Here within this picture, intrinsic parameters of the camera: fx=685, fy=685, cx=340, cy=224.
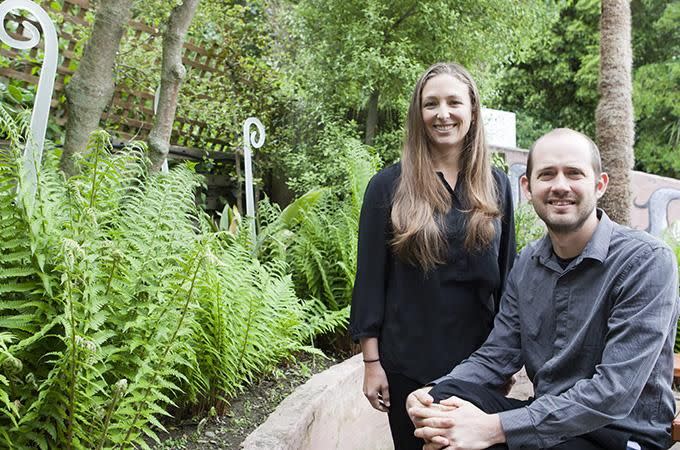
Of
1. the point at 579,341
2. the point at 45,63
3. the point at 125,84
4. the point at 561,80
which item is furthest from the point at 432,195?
the point at 561,80

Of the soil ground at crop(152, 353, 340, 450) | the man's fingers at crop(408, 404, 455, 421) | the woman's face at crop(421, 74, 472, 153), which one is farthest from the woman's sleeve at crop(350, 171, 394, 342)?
the soil ground at crop(152, 353, 340, 450)

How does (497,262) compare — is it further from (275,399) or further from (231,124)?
(231,124)

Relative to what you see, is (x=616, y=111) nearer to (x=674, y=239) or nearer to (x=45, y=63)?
(x=674, y=239)

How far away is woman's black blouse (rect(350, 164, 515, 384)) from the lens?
8.50 feet

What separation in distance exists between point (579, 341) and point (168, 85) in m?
3.66

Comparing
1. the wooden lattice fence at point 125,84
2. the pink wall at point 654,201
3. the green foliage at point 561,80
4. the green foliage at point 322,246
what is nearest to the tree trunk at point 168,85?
the green foliage at point 322,246

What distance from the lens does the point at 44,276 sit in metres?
2.59

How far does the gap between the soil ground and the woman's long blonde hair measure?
137 centimetres

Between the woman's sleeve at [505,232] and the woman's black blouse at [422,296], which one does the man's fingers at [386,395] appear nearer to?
the woman's black blouse at [422,296]

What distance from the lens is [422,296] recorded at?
2615 mm

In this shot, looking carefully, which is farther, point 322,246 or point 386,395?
point 322,246

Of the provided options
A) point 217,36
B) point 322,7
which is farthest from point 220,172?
point 322,7

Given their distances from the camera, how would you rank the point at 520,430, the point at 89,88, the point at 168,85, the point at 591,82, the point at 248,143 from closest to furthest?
1. the point at 520,430
2. the point at 89,88
3. the point at 168,85
4. the point at 248,143
5. the point at 591,82

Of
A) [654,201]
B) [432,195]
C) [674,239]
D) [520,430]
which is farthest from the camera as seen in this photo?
[654,201]
